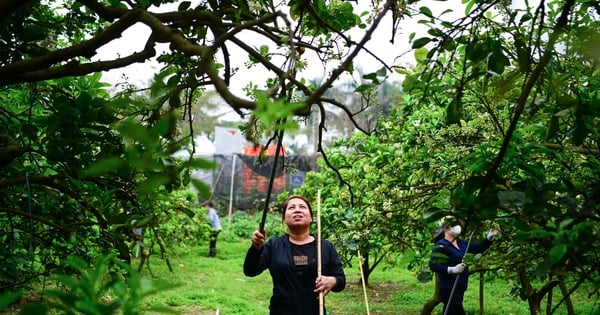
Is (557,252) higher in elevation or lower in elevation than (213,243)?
higher

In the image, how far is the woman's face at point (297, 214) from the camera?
4.41 m

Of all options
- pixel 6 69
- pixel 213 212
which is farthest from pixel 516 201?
pixel 213 212

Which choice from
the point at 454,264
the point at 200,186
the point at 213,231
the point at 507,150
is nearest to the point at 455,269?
the point at 454,264

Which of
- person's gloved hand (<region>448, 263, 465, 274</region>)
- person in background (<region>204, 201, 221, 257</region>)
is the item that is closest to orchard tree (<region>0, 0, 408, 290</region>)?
person's gloved hand (<region>448, 263, 465, 274</region>)

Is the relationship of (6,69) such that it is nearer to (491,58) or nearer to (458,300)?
(491,58)

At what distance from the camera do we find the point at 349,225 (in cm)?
444

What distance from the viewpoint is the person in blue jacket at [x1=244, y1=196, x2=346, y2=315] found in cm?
416

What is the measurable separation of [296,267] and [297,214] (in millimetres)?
361

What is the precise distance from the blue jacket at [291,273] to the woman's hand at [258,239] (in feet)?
0.27

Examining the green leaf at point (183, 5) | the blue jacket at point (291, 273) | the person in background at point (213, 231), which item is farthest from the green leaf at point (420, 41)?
the person in background at point (213, 231)

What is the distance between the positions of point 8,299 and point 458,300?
5.42 meters

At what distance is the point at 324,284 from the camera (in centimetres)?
406

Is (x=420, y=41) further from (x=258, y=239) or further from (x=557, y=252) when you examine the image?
(x=258, y=239)

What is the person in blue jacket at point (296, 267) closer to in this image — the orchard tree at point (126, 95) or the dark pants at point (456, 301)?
the orchard tree at point (126, 95)
